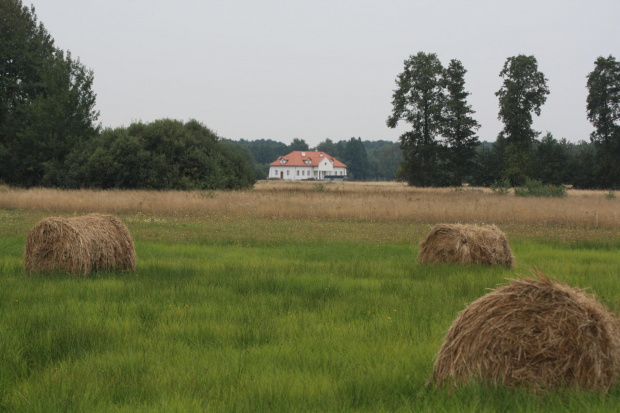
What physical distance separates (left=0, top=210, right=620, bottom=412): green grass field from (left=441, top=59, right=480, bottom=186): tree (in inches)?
2206

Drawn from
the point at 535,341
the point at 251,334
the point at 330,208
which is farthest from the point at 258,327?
the point at 330,208

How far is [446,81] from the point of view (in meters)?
67.2

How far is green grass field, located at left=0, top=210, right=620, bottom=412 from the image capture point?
4.55 metres

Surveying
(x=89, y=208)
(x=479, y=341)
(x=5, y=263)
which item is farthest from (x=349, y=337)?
(x=89, y=208)

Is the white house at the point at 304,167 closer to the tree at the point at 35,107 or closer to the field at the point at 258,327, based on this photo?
the tree at the point at 35,107

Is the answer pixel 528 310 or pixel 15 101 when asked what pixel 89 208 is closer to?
pixel 528 310

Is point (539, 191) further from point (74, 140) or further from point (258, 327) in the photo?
point (74, 140)

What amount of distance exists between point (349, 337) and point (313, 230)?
13692mm

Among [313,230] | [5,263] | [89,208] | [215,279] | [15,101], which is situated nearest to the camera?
[215,279]

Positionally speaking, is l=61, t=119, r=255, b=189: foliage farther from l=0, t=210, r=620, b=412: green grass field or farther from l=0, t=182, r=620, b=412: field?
l=0, t=210, r=620, b=412: green grass field

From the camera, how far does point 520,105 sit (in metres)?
65.7

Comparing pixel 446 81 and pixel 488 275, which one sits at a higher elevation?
pixel 446 81

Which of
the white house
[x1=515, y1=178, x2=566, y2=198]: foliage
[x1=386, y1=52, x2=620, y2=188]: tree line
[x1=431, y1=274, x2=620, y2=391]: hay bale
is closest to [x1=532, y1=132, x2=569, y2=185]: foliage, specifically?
[x1=386, y1=52, x2=620, y2=188]: tree line

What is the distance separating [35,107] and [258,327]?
48.9 meters
